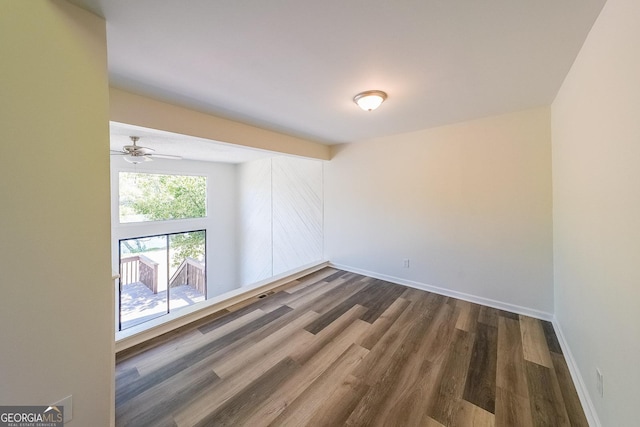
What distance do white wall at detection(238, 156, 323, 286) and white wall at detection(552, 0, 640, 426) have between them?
3.46 m

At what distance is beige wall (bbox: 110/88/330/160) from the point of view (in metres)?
1.94

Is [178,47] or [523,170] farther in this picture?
→ [523,170]

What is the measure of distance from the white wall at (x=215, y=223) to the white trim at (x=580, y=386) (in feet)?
21.6

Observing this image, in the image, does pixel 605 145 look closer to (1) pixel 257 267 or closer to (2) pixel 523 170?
(2) pixel 523 170

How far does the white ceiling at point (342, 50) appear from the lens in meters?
1.13

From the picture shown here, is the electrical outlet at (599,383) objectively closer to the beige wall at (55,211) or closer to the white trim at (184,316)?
the beige wall at (55,211)

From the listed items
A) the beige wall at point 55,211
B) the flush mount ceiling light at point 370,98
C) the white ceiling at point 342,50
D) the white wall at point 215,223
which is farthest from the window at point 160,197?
the flush mount ceiling light at point 370,98

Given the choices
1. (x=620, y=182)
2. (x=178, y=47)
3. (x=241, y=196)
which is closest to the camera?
(x=620, y=182)

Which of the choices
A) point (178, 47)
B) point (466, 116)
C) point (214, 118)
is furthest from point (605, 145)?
point (214, 118)

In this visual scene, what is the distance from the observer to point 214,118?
254 cm

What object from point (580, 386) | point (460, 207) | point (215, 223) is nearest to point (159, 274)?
point (215, 223)

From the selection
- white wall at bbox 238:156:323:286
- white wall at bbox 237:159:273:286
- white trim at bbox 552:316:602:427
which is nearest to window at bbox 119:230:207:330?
white wall at bbox 237:159:273:286

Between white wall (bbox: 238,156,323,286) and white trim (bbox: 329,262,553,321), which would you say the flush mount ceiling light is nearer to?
white wall (bbox: 238,156,323,286)

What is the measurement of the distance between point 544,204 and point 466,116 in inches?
51.3
